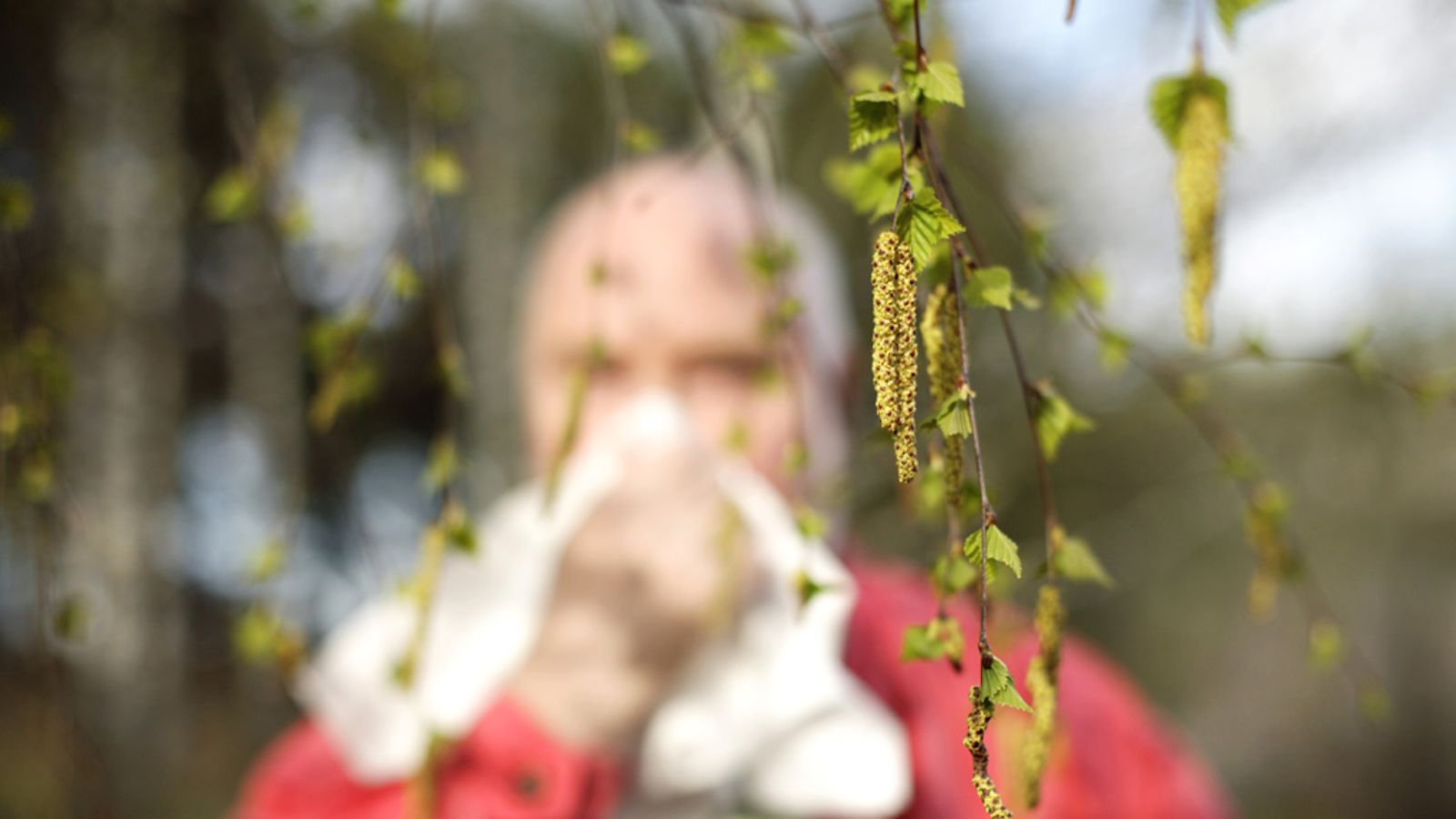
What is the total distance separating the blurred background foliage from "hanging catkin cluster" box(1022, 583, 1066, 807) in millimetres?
184

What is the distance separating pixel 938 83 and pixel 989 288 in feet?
0.34

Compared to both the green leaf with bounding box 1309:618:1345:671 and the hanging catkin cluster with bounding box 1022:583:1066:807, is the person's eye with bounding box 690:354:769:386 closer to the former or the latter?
the green leaf with bounding box 1309:618:1345:671

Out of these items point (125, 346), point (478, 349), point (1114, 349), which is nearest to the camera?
point (1114, 349)

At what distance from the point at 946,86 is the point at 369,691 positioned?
1.15 metres

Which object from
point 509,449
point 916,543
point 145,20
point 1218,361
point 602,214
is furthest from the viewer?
point 145,20

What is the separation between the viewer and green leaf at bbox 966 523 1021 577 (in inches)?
18.3

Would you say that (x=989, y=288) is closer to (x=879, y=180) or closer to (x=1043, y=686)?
(x=879, y=180)

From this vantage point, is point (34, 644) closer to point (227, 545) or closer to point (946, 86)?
point (946, 86)

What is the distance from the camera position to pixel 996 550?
472mm

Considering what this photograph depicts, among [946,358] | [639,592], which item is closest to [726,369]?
[639,592]

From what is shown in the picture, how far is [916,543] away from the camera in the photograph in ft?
14.5

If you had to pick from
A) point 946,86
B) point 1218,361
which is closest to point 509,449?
point 1218,361

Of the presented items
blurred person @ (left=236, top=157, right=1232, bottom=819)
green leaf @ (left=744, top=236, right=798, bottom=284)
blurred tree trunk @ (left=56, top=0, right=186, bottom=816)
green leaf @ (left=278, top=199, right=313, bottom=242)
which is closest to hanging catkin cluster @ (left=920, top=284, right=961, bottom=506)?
green leaf @ (left=744, top=236, right=798, bottom=284)

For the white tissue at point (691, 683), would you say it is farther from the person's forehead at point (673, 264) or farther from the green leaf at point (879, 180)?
the green leaf at point (879, 180)
